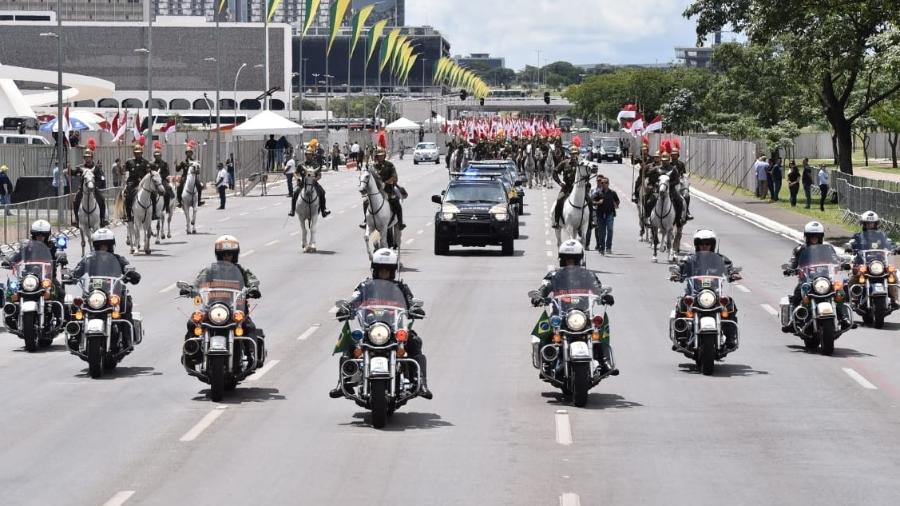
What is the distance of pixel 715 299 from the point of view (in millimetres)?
18422

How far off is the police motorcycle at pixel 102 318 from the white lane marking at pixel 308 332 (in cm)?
419

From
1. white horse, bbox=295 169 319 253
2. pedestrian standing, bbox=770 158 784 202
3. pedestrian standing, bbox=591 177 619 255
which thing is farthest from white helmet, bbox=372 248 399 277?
pedestrian standing, bbox=770 158 784 202

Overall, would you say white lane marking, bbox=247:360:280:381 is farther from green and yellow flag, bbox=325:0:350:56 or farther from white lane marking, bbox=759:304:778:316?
green and yellow flag, bbox=325:0:350:56

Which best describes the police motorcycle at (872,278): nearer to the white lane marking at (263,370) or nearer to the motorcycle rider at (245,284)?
the white lane marking at (263,370)

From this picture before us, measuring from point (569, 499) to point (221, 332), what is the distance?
563 cm

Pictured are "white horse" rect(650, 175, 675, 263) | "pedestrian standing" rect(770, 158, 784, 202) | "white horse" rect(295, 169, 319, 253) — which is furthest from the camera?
"pedestrian standing" rect(770, 158, 784, 202)

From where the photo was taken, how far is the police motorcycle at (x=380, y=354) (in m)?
14.6

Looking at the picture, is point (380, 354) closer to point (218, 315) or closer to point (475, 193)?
point (218, 315)

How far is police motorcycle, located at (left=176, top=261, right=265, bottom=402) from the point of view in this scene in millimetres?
16266

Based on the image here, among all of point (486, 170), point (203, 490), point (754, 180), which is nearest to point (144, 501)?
point (203, 490)

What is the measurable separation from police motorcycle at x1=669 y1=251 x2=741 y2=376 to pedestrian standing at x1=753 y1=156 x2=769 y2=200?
158 ft

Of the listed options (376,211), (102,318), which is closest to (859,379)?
(102,318)

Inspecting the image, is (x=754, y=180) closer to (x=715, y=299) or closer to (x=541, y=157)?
(x=541, y=157)

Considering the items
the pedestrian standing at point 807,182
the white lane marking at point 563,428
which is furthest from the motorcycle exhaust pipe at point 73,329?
the pedestrian standing at point 807,182
